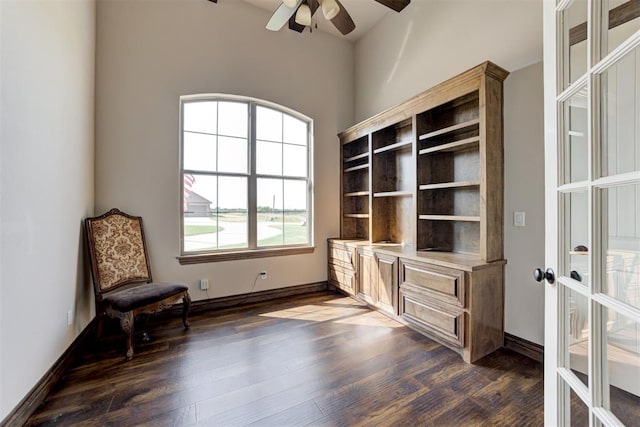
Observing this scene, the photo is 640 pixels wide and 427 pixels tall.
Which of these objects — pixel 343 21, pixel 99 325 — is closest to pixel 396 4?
pixel 343 21

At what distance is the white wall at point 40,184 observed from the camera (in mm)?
1535

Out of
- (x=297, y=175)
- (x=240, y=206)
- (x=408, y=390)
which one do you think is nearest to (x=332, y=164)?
(x=297, y=175)

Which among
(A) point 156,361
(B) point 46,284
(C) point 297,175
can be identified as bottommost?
(A) point 156,361

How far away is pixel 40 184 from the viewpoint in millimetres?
1861

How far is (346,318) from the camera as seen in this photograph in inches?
123

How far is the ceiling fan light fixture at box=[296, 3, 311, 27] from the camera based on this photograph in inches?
92.8

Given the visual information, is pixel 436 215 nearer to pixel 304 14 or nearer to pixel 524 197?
pixel 524 197

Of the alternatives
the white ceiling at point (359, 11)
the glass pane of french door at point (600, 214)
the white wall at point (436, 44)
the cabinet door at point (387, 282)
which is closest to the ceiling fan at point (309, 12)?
the white wall at point (436, 44)

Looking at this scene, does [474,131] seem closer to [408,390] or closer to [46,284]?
[408,390]

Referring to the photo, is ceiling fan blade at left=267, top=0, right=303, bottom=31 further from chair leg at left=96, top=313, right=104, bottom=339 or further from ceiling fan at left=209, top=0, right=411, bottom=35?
chair leg at left=96, top=313, right=104, bottom=339

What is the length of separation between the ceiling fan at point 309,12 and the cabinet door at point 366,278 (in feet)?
8.15

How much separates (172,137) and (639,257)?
3773 millimetres

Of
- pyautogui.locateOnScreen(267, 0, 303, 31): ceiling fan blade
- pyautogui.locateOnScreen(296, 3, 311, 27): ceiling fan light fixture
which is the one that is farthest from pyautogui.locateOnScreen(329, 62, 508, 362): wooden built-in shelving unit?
pyautogui.locateOnScreen(267, 0, 303, 31): ceiling fan blade

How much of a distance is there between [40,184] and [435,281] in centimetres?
313
